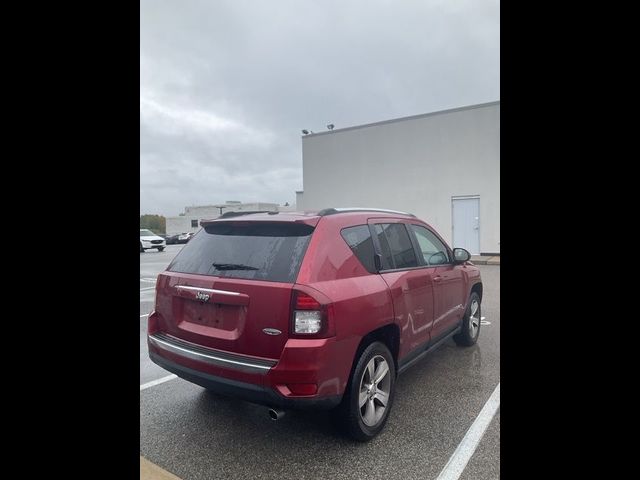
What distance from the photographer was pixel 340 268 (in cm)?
284

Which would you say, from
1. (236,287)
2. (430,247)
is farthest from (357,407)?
(430,247)

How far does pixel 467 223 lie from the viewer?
55.2 ft

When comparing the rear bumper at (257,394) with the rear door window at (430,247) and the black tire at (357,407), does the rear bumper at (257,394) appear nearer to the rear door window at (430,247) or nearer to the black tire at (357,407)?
the black tire at (357,407)

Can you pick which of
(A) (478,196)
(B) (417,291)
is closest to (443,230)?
(A) (478,196)

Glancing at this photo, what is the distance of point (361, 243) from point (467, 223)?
48.9 feet

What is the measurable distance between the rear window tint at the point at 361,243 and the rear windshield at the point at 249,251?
37 cm

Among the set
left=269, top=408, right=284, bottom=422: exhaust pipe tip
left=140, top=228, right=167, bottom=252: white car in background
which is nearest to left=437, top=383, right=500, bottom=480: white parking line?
left=269, top=408, right=284, bottom=422: exhaust pipe tip

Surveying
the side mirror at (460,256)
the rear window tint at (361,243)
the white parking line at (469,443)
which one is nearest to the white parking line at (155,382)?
the rear window tint at (361,243)

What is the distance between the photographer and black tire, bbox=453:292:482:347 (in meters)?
4.92

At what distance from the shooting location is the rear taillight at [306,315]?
252 centimetres

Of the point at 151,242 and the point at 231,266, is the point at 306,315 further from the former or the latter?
the point at 151,242

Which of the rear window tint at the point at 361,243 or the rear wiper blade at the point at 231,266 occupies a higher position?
the rear window tint at the point at 361,243
